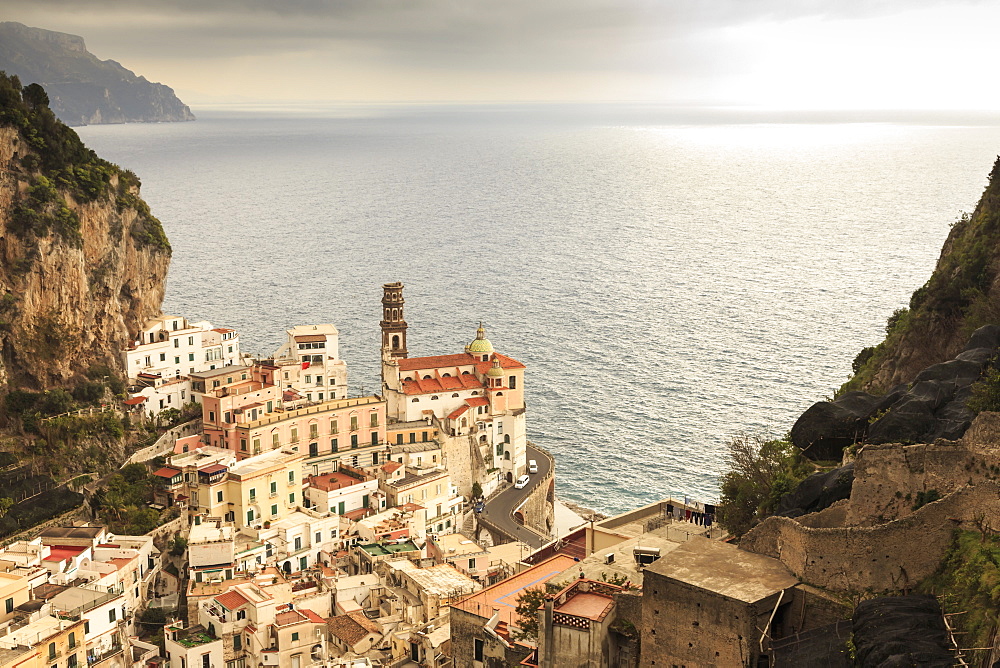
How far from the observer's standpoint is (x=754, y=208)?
156 metres

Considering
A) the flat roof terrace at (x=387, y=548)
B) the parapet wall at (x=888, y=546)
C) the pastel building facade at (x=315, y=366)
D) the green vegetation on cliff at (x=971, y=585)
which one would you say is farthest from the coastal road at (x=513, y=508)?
the green vegetation on cliff at (x=971, y=585)

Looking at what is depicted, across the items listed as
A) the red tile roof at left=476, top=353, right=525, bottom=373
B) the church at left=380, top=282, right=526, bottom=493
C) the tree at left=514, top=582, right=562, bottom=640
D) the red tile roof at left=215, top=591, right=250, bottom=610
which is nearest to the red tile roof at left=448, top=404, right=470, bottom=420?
the church at left=380, top=282, right=526, bottom=493

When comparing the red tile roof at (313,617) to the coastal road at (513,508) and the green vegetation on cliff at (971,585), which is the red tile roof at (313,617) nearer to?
the coastal road at (513,508)

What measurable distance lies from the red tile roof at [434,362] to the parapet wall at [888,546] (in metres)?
36.9

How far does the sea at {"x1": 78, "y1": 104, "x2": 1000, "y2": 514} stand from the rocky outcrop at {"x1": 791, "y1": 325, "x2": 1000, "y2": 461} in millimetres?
27571

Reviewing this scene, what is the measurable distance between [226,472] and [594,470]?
22.0 m

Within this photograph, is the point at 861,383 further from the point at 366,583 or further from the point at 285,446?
the point at 285,446

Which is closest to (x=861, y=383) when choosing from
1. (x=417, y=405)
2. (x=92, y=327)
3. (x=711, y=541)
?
(x=711, y=541)

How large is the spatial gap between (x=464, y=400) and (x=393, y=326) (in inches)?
211

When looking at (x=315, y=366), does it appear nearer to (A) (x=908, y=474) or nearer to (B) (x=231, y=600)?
(B) (x=231, y=600)

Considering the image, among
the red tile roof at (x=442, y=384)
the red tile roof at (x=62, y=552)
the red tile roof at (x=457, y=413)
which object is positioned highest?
the red tile roof at (x=442, y=384)

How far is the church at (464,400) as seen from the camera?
55188mm

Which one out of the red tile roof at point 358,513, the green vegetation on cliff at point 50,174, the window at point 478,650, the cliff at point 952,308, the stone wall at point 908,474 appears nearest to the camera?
the stone wall at point 908,474

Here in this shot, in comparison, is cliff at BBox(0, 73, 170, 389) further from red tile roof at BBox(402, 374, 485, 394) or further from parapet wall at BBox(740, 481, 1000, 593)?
parapet wall at BBox(740, 481, 1000, 593)
